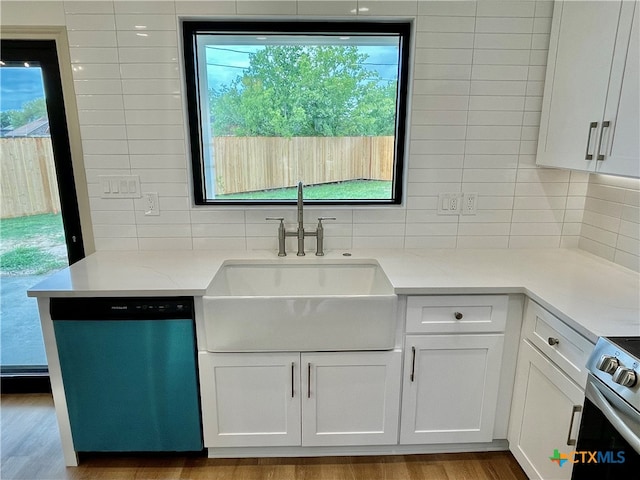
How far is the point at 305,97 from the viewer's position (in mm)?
2074

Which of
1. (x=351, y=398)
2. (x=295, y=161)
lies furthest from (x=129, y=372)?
(x=295, y=161)

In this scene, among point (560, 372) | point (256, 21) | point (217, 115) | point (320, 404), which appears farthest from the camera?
point (217, 115)

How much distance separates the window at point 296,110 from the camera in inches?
78.9

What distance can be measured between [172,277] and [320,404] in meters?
0.87

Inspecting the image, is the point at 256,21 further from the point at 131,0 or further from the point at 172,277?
the point at 172,277

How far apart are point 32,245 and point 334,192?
1.72m

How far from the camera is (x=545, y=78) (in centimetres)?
198

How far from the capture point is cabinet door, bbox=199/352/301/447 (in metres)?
1.68

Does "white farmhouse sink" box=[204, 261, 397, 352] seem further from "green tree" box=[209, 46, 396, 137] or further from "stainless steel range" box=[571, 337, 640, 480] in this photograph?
"green tree" box=[209, 46, 396, 137]

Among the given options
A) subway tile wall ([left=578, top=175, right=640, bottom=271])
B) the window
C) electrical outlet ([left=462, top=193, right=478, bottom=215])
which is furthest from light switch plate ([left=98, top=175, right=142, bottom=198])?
subway tile wall ([left=578, top=175, right=640, bottom=271])

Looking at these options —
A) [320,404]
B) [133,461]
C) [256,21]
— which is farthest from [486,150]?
[133,461]

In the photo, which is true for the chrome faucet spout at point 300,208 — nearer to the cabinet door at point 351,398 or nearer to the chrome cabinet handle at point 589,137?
the cabinet door at point 351,398

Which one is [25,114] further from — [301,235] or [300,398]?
[300,398]


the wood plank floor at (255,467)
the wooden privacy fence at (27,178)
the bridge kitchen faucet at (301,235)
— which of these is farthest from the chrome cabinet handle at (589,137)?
the wooden privacy fence at (27,178)
